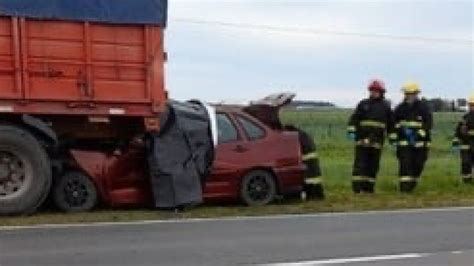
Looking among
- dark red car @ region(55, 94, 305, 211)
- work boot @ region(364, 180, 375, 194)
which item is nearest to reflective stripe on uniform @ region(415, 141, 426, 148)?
work boot @ region(364, 180, 375, 194)

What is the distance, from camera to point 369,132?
17.3 m

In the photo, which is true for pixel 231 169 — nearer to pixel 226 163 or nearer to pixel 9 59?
pixel 226 163

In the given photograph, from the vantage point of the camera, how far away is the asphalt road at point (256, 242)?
9.86 metres

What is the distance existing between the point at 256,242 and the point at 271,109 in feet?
18.1

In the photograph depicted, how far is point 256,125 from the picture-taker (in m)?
15.7

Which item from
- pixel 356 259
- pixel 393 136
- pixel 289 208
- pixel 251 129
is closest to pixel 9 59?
pixel 251 129

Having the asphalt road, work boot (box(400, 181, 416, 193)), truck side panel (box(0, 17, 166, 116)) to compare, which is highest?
truck side panel (box(0, 17, 166, 116))

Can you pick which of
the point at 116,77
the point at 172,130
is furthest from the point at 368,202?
the point at 116,77

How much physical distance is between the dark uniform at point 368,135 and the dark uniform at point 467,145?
2846 mm

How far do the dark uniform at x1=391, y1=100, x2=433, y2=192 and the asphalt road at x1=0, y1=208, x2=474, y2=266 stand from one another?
3.76 metres

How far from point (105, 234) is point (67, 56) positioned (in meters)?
3.13

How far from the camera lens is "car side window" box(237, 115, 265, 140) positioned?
15.6m

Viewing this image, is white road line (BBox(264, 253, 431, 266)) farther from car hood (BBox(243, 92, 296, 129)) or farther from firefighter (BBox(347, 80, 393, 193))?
firefighter (BBox(347, 80, 393, 193))

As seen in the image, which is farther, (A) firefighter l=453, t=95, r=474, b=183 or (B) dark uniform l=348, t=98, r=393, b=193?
(A) firefighter l=453, t=95, r=474, b=183
